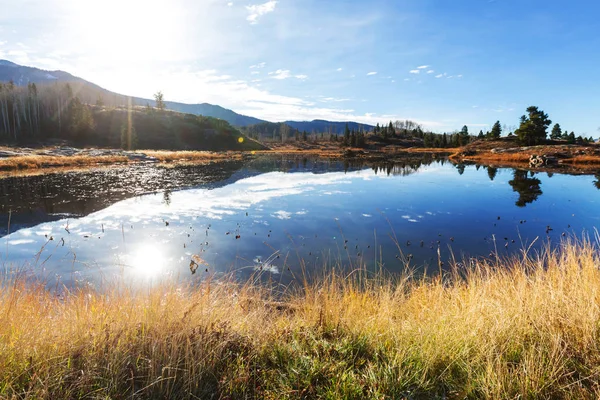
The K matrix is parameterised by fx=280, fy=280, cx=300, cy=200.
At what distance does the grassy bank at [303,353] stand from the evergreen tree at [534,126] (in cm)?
8111

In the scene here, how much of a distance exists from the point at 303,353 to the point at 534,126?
8439 centimetres

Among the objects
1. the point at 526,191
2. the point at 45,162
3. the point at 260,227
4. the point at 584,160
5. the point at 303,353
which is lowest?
the point at 260,227

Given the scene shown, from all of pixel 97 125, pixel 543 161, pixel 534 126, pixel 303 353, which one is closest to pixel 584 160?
pixel 543 161

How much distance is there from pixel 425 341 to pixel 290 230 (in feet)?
30.2

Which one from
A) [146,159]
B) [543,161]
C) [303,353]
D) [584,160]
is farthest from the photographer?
[146,159]

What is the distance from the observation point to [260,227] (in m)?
12.7

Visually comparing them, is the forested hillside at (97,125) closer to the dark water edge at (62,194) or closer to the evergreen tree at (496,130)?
the dark water edge at (62,194)

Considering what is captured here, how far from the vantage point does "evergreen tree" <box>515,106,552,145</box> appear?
214 feet

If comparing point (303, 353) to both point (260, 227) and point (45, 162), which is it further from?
point (45, 162)

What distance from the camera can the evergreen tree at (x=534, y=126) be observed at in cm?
6519

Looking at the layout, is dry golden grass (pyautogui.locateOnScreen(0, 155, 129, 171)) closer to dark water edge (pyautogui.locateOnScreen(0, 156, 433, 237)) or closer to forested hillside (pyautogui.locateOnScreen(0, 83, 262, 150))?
dark water edge (pyautogui.locateOnScreen(0, 156, 433, 237))

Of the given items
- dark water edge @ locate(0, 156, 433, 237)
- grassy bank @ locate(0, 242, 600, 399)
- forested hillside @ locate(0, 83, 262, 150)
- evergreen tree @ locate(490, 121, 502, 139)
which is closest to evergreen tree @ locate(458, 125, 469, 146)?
evergreen tree @ locate(490, 121, 502, 139)

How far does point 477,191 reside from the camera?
75.0 ft

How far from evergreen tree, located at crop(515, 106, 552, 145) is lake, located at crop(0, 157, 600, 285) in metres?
53.1
